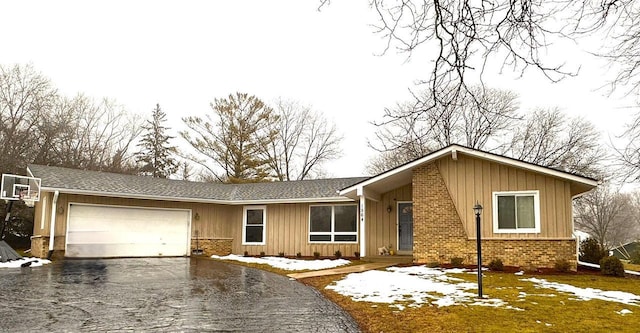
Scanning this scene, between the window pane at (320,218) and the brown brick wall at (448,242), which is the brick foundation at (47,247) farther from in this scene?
the brown brick wall at (448,242)

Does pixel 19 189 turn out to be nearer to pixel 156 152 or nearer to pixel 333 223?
pixel 333 223

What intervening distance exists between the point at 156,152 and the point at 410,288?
108 feet

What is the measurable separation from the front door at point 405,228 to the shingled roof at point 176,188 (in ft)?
8.14

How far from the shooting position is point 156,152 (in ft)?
126

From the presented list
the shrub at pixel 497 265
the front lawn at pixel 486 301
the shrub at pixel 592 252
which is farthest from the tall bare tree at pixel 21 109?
the shrub at pixel 592 252

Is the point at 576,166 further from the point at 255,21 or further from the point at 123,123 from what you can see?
the point at 123,123

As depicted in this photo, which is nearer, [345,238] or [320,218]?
[345,238]

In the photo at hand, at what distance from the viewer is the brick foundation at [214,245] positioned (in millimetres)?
20203

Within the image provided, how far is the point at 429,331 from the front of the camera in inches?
236

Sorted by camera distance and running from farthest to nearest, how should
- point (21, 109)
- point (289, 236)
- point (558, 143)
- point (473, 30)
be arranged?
1. point (558, 143)
2. point (21, 109)
3. point (289, 236)
4. point (473, 30)

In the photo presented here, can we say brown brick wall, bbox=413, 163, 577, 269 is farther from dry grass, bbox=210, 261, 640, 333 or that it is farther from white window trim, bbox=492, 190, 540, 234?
dry grass, bbox=210, 261, 640, 333

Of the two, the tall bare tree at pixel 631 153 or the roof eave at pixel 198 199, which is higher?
the tall bare tree at pixel 631 153

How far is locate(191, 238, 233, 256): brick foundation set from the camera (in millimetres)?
20203

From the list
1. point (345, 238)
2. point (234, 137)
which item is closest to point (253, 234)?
point (345, 238)
